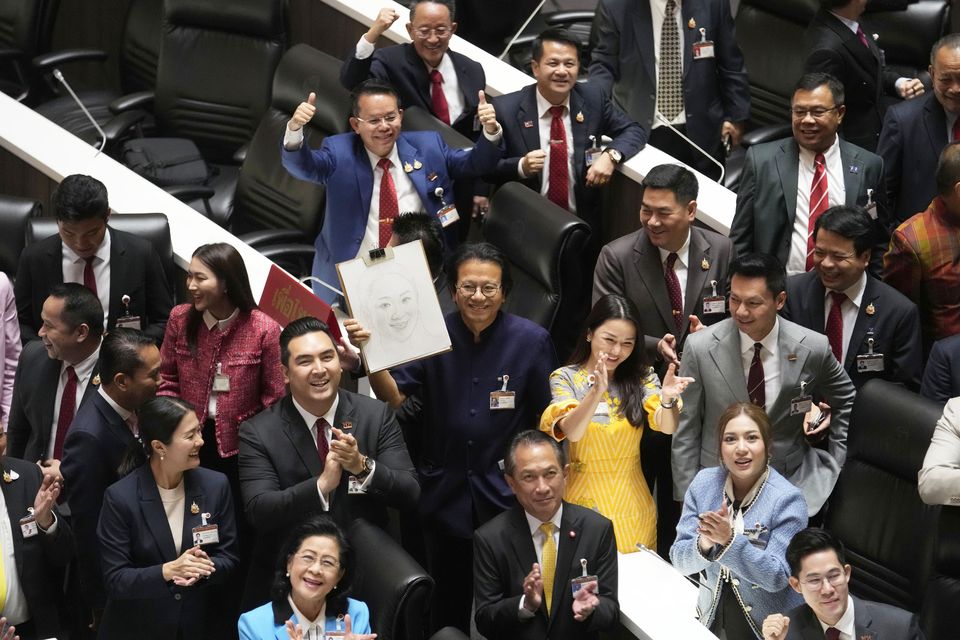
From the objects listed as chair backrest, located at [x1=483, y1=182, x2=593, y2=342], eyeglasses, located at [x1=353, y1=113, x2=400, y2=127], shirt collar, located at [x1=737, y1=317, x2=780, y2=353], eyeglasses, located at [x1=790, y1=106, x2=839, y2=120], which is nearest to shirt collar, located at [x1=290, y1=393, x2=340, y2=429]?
chair backrest, located at [x1=483, y1=182, x2=593, y2=342]

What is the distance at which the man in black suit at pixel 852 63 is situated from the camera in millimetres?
5258

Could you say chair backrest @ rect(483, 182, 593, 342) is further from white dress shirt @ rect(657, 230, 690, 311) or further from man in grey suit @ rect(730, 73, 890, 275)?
man in grey suit @ rect(730, 73, 890, 275)

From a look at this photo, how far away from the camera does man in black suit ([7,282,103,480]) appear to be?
4.41 m

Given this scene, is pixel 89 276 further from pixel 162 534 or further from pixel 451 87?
pixel 451 87

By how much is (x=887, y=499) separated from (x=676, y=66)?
2.04 m

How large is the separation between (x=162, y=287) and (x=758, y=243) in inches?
71.8

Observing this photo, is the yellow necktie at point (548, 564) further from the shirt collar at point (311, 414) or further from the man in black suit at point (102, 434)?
the man in black suit at point (102, 434)

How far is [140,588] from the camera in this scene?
156 inches

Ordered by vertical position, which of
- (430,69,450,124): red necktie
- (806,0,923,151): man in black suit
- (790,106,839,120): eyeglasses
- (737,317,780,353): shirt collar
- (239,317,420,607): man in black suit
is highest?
(806,0,923,151): man in black suit

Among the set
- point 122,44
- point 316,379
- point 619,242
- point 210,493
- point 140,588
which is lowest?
point 140,588

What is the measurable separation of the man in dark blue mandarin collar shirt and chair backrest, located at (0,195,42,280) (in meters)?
1.41

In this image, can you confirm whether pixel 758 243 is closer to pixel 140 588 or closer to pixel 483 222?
pixel 483 222

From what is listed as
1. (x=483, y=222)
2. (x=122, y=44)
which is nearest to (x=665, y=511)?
(x=483, y=222)

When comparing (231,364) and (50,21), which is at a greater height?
(50,21)
